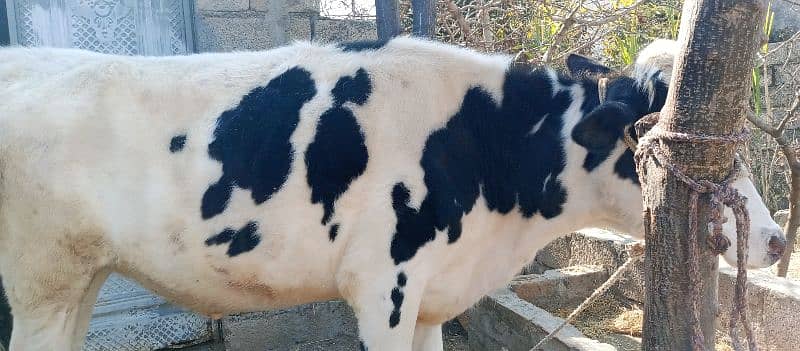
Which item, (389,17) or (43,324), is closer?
(43,324)

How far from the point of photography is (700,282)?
1.66m

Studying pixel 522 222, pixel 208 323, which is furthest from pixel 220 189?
pixel 208 323

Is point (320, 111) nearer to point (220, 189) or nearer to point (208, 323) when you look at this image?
point (220, 189)

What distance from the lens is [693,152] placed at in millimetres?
1612

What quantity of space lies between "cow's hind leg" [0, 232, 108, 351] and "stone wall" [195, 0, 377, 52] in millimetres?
2130

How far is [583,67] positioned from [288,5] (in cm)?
253

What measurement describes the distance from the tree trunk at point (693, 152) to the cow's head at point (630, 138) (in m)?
0.70

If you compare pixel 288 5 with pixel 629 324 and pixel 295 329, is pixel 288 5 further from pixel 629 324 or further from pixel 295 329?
pixel 629 324

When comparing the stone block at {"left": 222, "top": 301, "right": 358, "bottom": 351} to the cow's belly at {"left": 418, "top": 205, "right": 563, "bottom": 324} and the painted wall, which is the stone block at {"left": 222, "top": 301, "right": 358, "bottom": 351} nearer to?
the cow's belly at {"left": 418, "top": 205, "right": 563, "bottom": 324}

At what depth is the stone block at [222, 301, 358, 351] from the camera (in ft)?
15.4

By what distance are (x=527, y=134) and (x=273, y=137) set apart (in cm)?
113

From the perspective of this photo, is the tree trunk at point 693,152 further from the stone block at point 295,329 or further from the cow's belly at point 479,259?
the stone block at point 295,329

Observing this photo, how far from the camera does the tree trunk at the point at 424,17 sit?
13.9 ft

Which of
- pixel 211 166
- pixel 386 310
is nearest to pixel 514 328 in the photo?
pixel 386 310
